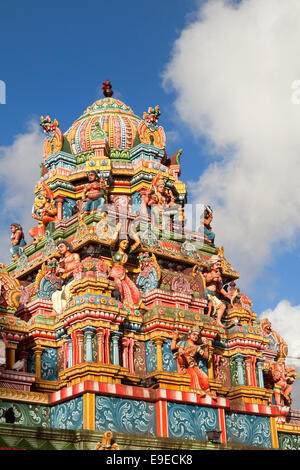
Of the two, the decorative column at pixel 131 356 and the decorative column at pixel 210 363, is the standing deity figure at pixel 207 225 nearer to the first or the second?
the decorative column at pixel 210 363

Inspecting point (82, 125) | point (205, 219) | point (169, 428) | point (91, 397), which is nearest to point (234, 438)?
point (169, 428)

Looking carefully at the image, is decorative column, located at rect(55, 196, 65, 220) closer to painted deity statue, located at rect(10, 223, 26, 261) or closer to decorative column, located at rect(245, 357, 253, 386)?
painted deity statue, located at rect(10, 223, 26, 261)

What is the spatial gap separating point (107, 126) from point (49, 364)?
1381 cm

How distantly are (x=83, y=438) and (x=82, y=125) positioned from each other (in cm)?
1884

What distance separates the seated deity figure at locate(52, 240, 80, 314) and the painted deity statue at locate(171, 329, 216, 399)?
4.15 m

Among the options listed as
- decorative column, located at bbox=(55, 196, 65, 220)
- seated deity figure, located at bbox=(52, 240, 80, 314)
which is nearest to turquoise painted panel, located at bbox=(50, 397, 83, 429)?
seated deity figure, located at bbox=(52, 240, 80, 314)

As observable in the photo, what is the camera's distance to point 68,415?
23.3 metres

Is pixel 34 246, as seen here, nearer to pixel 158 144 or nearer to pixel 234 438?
pixel 158 144

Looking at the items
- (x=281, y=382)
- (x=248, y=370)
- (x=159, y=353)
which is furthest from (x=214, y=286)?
(x=281, y=382)

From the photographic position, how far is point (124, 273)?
27.3 metres

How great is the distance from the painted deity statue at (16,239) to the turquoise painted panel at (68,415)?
33.3ft

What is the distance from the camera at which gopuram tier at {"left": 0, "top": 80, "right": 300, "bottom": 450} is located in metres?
23.3

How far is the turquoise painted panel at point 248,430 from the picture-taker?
2573 cm
